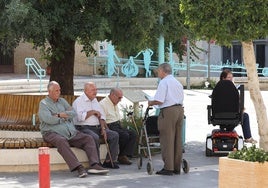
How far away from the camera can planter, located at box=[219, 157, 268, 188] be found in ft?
23.0

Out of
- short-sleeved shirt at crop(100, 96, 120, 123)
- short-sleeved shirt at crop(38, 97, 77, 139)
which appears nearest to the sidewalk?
short-sleeved shirt at crop(38, 97, 77, 139)

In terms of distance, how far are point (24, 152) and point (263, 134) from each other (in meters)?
3.62

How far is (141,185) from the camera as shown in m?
9.07

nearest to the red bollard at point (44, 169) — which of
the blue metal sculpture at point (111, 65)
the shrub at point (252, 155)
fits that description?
the shrub at point (252, 155)

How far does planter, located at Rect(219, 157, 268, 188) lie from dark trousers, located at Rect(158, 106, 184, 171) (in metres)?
2.50

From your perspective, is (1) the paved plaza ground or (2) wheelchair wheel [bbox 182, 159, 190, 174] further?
(2) wheelchair wheel [bbox 182, 159, 190, 174]

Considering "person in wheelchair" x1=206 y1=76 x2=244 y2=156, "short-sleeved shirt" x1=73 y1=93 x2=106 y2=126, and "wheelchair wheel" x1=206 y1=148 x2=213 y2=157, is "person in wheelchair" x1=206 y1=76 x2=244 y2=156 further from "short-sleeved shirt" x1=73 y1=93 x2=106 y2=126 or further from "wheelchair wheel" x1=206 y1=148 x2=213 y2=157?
"short-sleeved shirt" x1=73 y1=93 x2=106 y2=126

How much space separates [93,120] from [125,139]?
0.65 metres

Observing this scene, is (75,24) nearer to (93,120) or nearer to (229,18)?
(93,120)

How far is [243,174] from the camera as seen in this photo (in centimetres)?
713

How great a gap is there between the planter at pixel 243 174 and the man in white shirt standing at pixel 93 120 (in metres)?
3.30

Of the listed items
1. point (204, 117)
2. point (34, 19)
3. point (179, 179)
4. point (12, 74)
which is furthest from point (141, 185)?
point (12, 74)

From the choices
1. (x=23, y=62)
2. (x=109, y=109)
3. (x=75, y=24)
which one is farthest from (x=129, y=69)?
(x=109, y=109)

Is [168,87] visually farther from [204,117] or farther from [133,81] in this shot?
[133,81]
